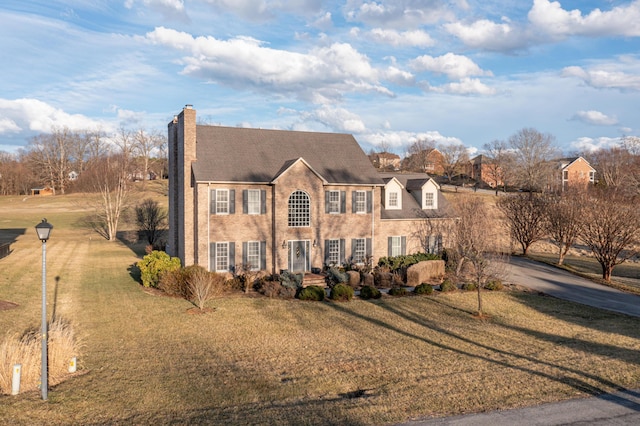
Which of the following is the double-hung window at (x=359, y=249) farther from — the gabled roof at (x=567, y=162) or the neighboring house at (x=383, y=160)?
the gabled roof at (x=567, y=162)

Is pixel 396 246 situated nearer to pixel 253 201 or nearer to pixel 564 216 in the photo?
pixel 253 201

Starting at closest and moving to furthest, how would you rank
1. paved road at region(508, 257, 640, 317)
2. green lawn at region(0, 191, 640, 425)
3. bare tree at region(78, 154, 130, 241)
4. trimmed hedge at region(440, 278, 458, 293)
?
green lawn at region(0, 191, 640, 425) < paved road at region(508, 257, 640, 317) < trimmed hedge at region(440, 278, 458, 293) < bare tree at region(78, 154, 130, 241)

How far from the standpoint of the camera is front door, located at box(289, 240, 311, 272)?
3048 centimetres

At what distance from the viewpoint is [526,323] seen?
21750 millimetres

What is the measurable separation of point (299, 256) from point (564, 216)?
24.5 m

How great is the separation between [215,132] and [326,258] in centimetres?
1152

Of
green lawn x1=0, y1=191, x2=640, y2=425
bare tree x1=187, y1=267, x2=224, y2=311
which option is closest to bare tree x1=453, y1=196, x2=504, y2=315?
green lawn x1=0, y1=191, x2=640, y2=425

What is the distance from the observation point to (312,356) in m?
16.2

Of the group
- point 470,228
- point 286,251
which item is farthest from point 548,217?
point 286,251

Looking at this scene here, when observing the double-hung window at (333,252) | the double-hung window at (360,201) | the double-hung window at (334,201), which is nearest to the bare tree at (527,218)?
the double-hung window at (360,201)

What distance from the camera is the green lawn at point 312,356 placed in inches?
458

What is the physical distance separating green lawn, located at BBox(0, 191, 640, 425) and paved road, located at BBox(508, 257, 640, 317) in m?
2.01

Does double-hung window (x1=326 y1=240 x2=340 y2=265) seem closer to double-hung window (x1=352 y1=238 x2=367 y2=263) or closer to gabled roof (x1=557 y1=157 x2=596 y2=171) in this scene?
double-hung window (x1=352 y1=238 x2=367 y2=263)

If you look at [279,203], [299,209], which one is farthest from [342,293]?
[279,203]
